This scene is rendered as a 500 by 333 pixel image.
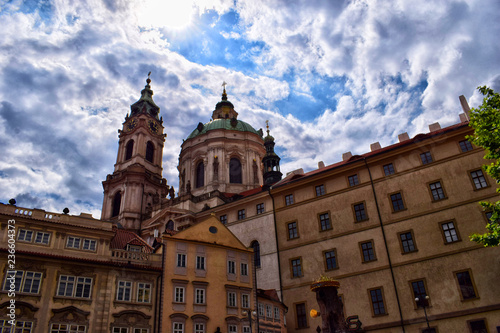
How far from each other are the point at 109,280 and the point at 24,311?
511cm

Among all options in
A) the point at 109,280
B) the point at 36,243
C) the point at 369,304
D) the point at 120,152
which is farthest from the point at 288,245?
the point at 120,152

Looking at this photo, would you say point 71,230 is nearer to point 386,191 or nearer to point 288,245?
point 288,245

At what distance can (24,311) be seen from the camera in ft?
76.0

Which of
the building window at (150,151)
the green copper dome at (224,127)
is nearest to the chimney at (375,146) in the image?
the green copper dome at (224,127)

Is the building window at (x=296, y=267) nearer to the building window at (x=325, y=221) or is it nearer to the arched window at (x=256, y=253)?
the building window at (x=325, y=221)

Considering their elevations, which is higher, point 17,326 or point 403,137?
point 403,137

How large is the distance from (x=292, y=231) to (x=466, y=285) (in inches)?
586

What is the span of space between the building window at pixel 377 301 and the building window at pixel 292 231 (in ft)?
28.2

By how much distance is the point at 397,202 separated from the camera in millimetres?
33156

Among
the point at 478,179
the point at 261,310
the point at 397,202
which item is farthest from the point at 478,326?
the point at 261,310

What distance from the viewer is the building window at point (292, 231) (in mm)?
36938

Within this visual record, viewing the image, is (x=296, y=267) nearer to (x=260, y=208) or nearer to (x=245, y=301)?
(x=245, y=301)

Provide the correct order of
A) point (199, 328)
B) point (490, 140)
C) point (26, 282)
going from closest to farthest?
1. point (490, 140)
2. point (26, 282)
3. point (199, 328)

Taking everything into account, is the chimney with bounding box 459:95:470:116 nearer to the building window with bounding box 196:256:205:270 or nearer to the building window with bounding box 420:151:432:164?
the building window with bounding box 420:151:432:164
